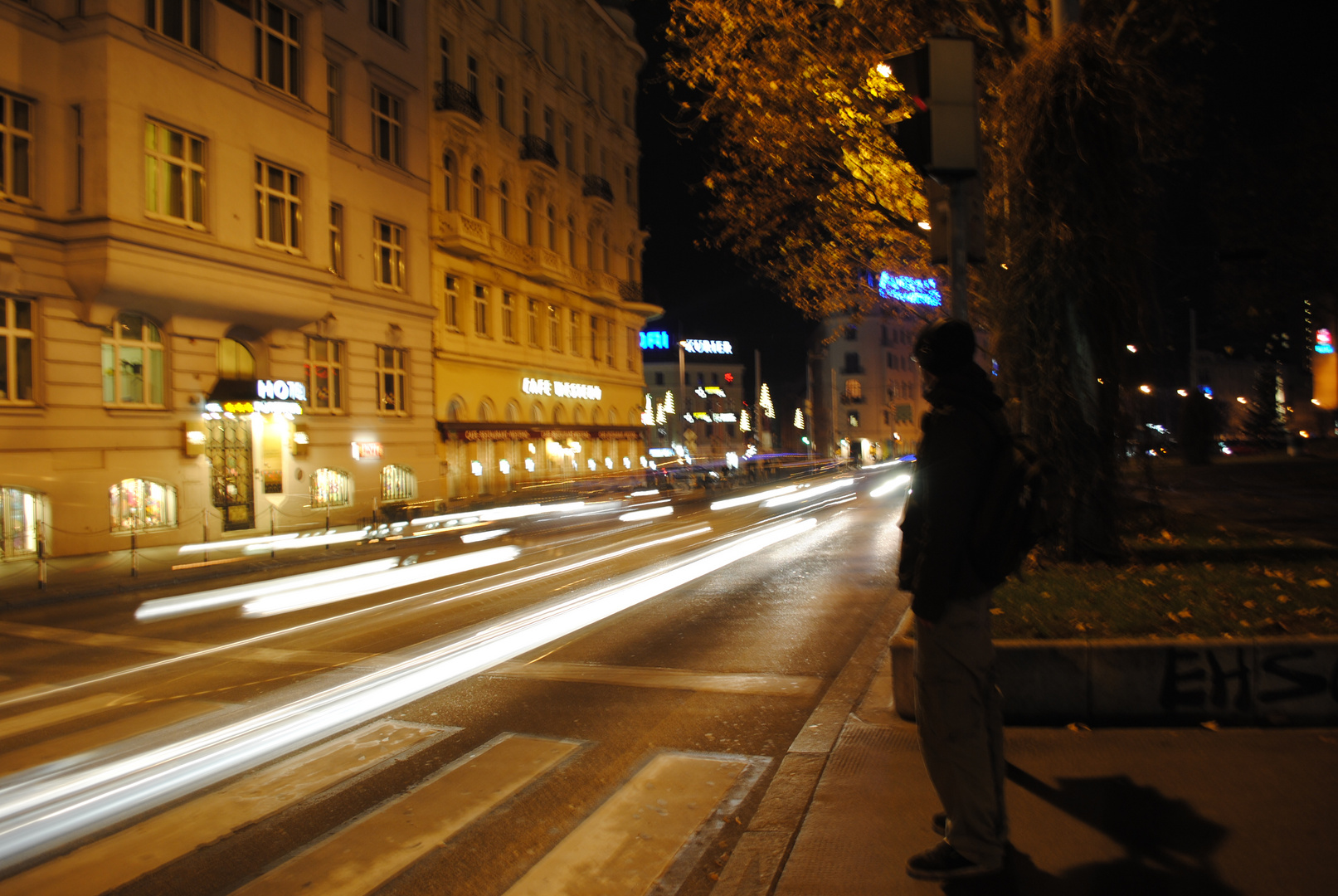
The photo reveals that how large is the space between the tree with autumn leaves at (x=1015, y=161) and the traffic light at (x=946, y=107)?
87 centimetres

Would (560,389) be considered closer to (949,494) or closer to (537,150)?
(537,150)

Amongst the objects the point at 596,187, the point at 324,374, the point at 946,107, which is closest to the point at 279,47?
the point at 324,374

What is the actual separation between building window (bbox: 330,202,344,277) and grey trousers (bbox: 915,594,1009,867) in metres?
26.8

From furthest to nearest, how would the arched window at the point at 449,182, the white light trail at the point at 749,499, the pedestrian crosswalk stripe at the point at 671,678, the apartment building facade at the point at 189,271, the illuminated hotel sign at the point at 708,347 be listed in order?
the illuminated hotel sign at the point at 708,347
the arched window at the point at 449,182
the white light trail at the point at 749,499
the apartment building facade at the point at 189,271
the pedestrian crosswalk stripe at the point at 671,678

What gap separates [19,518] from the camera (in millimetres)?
18312

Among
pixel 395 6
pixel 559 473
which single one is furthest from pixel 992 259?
pixel 559 473

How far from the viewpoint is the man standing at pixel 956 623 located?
11.6ft

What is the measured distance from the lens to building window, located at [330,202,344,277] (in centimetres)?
2734

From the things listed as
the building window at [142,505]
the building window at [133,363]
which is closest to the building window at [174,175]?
the building window at [133,363]

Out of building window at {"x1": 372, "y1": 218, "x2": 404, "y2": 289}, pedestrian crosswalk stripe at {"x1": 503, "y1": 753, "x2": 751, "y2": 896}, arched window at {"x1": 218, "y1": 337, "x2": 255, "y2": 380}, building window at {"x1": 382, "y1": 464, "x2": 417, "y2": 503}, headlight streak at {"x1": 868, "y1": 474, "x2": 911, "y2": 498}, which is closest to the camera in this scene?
pedestrian crosswalk stripe at {"x1": 503, "y1": 753, "x2": 751, "y2": 896}

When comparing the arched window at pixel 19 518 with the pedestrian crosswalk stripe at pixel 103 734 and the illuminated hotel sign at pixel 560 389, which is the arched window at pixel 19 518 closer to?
the pedestrian crosswalk stripe at pixel 103 734

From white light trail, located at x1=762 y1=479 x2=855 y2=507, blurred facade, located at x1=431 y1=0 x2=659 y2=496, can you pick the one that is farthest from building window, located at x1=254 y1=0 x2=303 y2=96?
white light trail, located at x1=762 y1=479 x2=855 y2=507

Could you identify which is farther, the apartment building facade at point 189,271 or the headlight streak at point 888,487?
the headlight streak at point 888,487

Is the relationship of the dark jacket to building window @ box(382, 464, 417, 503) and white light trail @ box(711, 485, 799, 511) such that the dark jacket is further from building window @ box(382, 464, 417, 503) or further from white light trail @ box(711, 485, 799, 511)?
building window @ box(382, 464, 417, 503)
